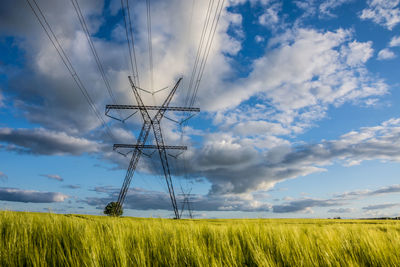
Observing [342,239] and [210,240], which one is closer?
[342,239]

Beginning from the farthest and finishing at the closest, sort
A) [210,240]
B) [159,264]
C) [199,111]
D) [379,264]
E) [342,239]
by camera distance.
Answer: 1. [199,111]
2. [210,240]
3. [342,239]
4. [159,264]
5. [379,264]

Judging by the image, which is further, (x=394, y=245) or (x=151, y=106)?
(x=151, y=106)

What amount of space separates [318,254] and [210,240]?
153 centimetres

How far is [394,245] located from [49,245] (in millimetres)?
4289

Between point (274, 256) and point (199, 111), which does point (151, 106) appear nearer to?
point (199, 111)

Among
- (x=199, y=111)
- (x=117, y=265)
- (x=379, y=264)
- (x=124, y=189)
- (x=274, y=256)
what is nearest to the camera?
(x=117, y=265)

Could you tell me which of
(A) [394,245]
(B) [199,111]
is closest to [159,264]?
(A) [394,245]

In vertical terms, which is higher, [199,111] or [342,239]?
[199,111]

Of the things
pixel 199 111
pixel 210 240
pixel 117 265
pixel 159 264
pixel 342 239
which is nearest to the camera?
pixel 117 265

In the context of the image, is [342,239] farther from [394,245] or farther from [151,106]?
[151,106]

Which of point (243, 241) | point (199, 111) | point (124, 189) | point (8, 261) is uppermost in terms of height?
point (199, 111)

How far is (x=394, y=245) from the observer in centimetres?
261

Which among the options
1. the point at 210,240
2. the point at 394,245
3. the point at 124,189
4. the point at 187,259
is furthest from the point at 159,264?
the point at 124,189

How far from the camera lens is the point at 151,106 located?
79.2 feet
